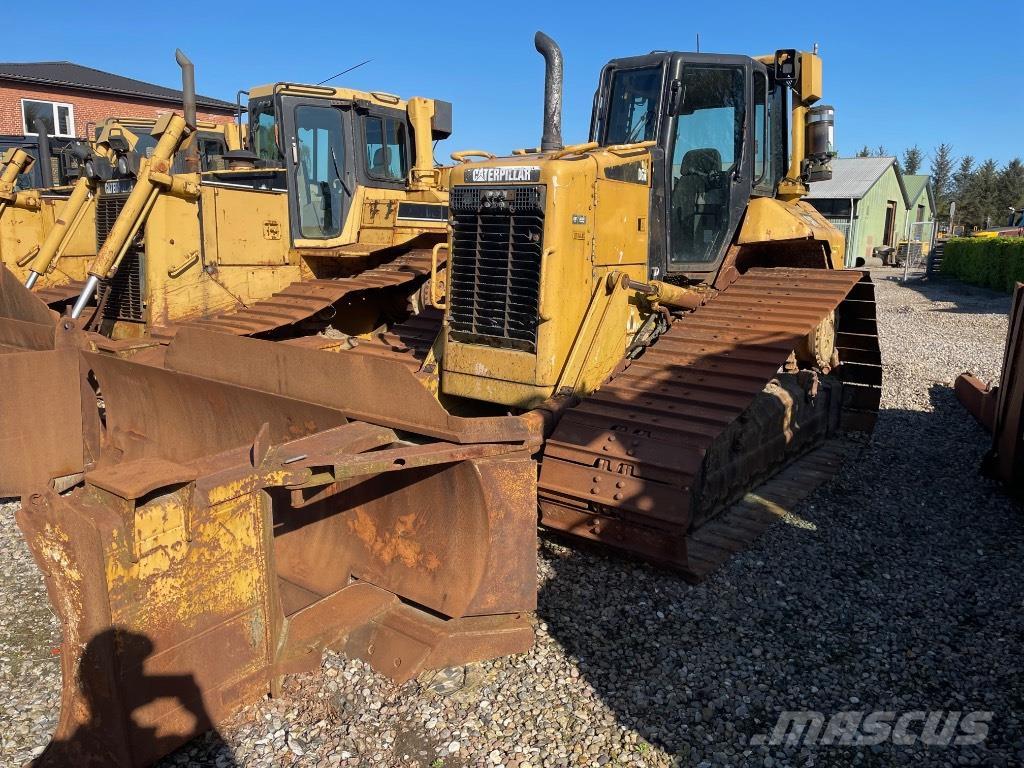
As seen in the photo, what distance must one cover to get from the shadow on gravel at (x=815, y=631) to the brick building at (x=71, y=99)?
2411 cm

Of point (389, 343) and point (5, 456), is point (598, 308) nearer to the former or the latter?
point (389, 343)

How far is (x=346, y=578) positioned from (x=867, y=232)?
112 ft

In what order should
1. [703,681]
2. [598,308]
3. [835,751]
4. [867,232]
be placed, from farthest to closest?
[867,232], [598,308], [703,681], [835,751]

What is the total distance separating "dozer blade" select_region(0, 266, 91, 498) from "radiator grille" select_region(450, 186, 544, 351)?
267 cm

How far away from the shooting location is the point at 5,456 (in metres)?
5.07

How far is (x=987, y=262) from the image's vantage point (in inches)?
909

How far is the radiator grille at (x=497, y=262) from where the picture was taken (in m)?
4.60

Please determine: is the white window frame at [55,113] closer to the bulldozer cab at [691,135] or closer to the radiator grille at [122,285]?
the radiator grille at [122,285]

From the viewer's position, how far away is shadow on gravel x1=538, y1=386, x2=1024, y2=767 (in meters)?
3.05

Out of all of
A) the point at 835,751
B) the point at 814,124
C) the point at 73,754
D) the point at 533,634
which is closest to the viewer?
the point at 73,754

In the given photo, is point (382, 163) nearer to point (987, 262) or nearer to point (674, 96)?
point (674, 96)

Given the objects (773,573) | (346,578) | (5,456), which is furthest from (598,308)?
(5,456)

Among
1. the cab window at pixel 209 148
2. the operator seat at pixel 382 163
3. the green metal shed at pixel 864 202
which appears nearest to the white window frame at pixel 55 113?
the cab window at pixel 209 148

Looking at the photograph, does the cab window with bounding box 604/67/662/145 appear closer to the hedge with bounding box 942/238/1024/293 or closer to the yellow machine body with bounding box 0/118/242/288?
the yellow machine body with bounding box 0/118/242/288
